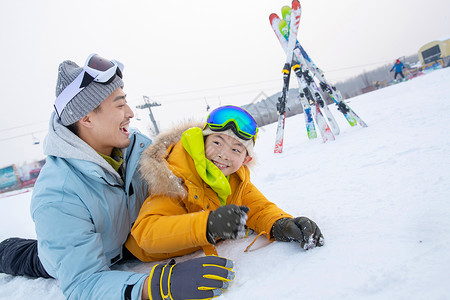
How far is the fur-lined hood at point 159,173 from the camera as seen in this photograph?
1.55 m

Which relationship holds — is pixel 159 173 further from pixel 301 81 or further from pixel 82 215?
pixel 301 81

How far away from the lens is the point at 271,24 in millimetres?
5859

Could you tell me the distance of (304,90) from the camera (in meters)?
5.53

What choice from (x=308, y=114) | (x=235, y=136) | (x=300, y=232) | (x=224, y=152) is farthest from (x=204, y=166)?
(x=308, y=114)

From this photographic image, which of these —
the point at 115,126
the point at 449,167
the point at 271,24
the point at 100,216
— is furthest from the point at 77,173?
the point at 271,24

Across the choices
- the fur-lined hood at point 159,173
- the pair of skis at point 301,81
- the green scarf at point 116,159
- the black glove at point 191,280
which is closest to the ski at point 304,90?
the pair of skis at point 301,81

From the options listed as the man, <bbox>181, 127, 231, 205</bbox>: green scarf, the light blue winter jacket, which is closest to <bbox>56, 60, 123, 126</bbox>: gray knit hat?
the man

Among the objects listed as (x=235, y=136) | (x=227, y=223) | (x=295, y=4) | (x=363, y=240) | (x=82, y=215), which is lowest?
(x=363, y=240)

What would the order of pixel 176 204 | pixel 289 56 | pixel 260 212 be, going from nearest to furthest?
pixel 176 204, pixel 260 212, pixel 289 56

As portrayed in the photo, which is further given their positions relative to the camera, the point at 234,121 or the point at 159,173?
the point at 234,121

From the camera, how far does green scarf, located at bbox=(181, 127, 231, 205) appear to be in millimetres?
1655

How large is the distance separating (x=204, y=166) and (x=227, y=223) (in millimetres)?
484

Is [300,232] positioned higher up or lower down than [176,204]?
lower down

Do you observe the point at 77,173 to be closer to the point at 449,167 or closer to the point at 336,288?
the point at 336,288
